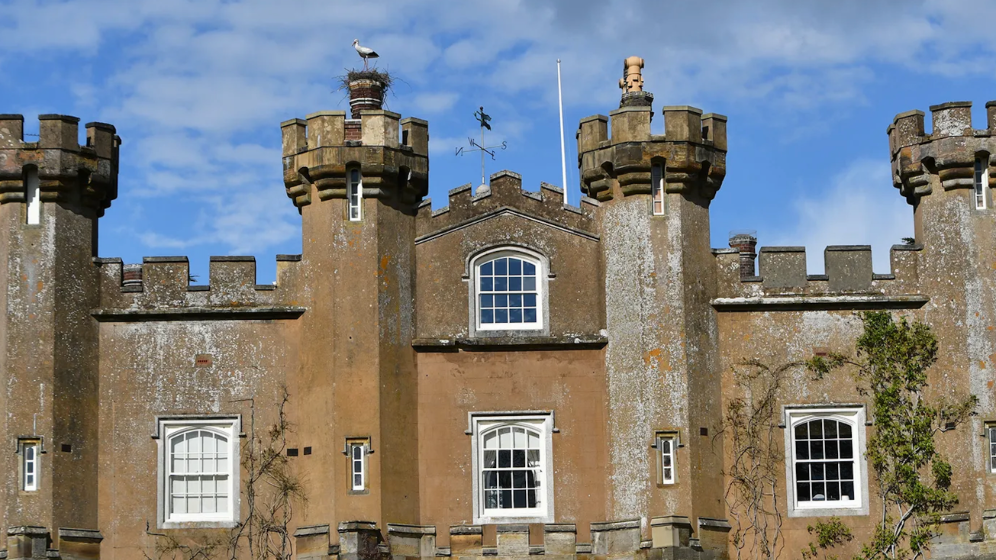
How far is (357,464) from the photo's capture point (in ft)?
90.0

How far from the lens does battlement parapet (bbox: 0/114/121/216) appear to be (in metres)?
28.2

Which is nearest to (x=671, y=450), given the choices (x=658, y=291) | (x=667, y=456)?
(x=667, y=456)

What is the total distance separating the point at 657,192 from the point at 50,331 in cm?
975

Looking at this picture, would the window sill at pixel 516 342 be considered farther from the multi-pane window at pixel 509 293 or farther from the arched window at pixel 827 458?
the arched window at pixel 827 458

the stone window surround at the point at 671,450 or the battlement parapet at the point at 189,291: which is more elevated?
the battlement parapet at the point at 189,291

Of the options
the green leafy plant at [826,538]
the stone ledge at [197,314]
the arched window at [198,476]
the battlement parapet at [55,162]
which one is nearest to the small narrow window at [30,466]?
the arched window at [198,476]

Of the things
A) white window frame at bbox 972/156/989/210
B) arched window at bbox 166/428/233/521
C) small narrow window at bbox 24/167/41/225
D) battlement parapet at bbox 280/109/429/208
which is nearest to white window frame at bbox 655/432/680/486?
battlement parapet at bbox 280/109/429/208

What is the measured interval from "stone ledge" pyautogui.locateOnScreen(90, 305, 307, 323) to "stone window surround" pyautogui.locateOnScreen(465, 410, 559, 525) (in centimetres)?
335

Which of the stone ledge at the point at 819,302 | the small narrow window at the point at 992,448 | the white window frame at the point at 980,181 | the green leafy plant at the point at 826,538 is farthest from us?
the white window frame at the point at 980,181

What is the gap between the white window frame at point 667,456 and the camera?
91.0ft

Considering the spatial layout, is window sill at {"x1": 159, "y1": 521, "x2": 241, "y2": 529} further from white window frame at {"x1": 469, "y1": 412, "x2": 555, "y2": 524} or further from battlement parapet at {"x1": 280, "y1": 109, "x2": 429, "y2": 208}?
battlement parapet at {"x1": 280, "y1": 109, "x2": 429, "y2": 208}

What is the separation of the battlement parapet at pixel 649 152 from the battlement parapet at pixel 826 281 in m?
1.35

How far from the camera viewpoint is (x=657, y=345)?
2811 cm

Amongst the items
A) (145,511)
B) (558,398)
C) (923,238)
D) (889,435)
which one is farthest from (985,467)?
(145,511)
